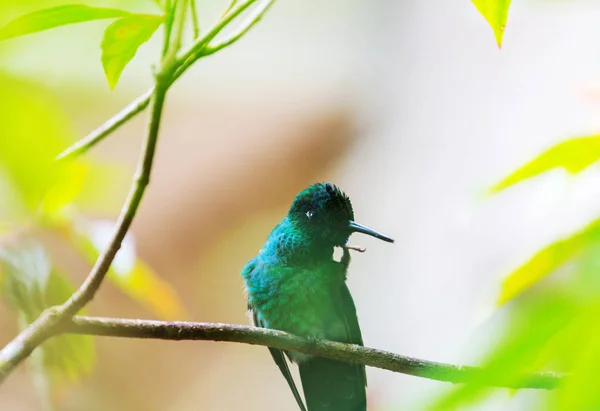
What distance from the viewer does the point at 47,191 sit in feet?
0.73

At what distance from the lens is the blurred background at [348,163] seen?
8.25 ft

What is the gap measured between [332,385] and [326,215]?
1.20 ft

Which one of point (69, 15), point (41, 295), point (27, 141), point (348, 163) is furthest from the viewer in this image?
point (348, 163)

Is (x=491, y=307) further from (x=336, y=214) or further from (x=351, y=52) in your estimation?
(x=351, y=52)

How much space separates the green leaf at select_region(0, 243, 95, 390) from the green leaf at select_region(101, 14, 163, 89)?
1.17ft

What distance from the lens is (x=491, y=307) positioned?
789 mm

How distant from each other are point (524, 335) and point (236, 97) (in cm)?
310

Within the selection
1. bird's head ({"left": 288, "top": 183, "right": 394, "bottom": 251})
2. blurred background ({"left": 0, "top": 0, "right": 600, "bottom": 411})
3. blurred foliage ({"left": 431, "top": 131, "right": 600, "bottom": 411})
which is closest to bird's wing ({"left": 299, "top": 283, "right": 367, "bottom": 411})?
bird's head ({"left": 288, "top": 183, "right": 394, "bottom": 251})

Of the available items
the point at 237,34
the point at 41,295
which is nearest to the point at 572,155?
the point at 237,34

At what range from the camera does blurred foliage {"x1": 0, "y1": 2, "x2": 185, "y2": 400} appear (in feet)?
0.58

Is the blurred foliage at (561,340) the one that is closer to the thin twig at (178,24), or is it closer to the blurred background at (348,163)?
the thin twig at (178,24)

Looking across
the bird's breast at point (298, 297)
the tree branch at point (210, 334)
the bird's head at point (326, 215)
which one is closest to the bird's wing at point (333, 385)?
the bird's breast at point (298, 297)

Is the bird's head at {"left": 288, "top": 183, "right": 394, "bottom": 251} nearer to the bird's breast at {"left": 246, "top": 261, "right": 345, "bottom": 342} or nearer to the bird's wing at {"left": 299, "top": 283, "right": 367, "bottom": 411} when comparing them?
the bird's breast at {"left": 246, "top": 261, "right": 345, "bottom": 342}

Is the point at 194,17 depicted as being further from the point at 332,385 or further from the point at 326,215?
the point at 332,385
